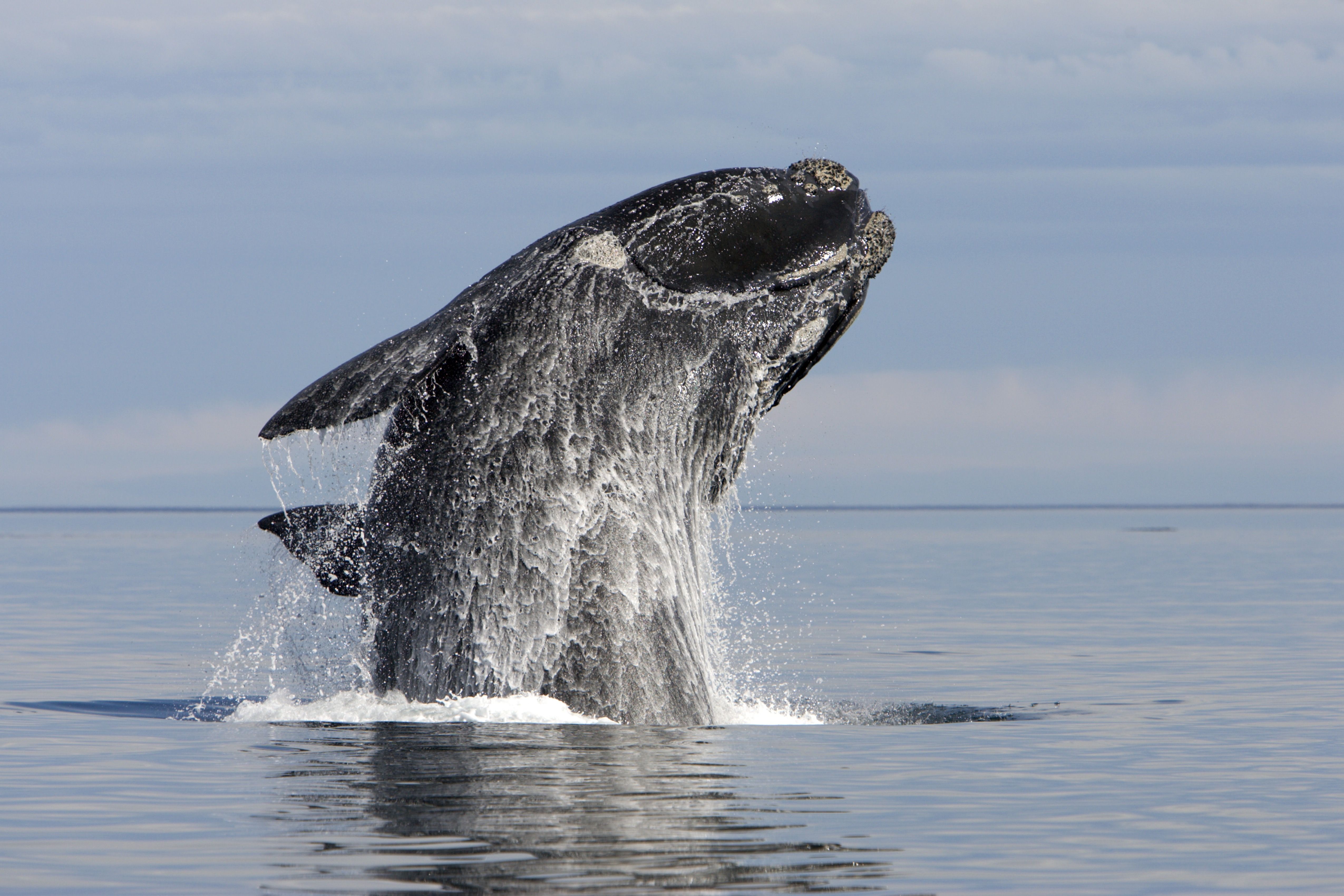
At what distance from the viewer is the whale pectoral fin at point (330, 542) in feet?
39.4

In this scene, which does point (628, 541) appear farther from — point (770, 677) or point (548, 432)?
point (770, 677)

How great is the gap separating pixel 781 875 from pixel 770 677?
1248cm

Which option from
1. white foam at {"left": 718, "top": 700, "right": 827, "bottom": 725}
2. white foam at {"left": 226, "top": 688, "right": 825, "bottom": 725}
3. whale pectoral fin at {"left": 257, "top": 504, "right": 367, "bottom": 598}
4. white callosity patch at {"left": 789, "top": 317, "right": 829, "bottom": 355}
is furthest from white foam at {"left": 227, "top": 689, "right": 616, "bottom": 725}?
white callosity patch at {"left": 789, "top": 317, "right": 829, "bottom": 355}

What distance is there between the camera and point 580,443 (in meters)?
11.7

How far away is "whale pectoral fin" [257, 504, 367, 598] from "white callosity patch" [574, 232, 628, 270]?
7.56 feet

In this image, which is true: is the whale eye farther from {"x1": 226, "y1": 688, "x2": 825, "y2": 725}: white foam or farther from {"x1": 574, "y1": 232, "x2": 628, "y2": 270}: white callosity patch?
{"x1": 226, "y1": 688, "x2": 825, "y2": 725}: white foam

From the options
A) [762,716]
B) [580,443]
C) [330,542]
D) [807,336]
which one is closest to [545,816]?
[580,443]

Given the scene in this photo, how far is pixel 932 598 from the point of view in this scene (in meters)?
35.8

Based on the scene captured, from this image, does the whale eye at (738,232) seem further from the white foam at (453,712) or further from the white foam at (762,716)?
the white foam at (762,716)

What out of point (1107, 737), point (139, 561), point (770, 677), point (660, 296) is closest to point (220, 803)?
point (660, 296)

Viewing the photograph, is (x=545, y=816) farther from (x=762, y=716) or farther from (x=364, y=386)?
(x=762, y=716)

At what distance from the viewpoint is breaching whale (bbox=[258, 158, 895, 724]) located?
1158 cm

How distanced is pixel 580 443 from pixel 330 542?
6.28 ft

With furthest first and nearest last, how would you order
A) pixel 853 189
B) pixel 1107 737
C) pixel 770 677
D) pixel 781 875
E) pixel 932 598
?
pixel 932 598 < pixel 770 677 < pixel 1107 737 < pixel 853 189 < pixel 781 875
